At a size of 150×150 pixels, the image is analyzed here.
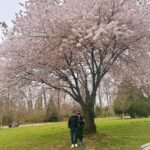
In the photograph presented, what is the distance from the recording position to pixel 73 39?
22.6 meters

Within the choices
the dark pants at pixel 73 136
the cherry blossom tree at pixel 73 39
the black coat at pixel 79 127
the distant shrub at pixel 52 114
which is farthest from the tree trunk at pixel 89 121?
the distant shrub at pixel 52 114

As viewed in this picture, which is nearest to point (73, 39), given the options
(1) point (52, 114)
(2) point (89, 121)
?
(2) point (89, 121)

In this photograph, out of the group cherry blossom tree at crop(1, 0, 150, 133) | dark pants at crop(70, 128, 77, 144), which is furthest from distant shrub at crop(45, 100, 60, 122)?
dark pants at crop(70, 128, 77, 144)

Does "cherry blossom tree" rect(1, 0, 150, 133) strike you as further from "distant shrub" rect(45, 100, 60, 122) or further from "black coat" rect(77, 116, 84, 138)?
"distant shrub" rect(45, 100, 60, 122)

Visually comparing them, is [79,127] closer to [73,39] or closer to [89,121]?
[73,39]

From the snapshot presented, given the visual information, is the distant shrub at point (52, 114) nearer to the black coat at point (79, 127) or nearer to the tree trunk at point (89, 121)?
the tree trunk at point (89, 121)

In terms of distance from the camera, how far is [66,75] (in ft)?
87.6

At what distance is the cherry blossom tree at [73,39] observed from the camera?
22.3 meters

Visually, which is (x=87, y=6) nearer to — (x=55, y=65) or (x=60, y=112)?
(x=55, y=65)

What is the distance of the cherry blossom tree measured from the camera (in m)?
22.3

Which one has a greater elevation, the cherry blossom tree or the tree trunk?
the cherry blossom tree

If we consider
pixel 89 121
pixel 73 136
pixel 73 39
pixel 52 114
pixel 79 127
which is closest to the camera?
pixel 73 136

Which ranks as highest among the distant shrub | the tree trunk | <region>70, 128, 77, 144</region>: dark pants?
the distant shrub

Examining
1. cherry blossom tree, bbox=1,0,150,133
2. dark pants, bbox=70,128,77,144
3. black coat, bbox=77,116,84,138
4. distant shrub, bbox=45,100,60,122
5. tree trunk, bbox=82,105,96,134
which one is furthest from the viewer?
distant shrub, bbox=45,100,60,122
